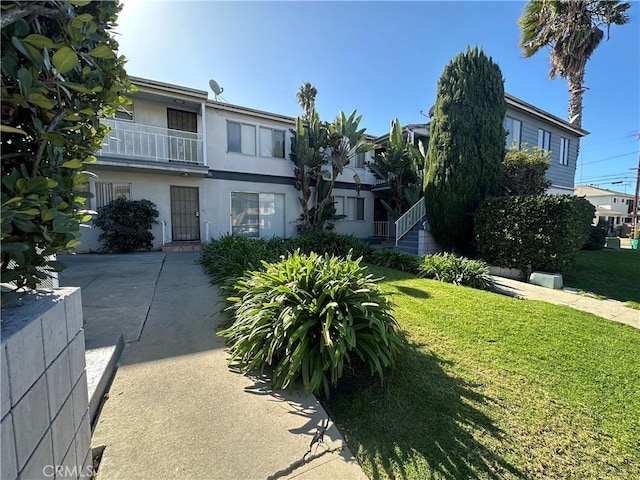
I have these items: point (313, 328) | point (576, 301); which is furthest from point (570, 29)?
point (313, 328)

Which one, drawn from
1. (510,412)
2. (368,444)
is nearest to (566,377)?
(510,412)

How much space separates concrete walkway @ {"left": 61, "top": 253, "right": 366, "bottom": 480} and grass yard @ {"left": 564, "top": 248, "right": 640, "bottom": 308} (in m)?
7.62

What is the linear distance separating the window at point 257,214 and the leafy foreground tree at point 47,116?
36.9 ft

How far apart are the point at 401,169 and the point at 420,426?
12.3 meters

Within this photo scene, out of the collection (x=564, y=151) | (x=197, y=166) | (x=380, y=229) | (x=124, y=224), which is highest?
(x=564, y=151)

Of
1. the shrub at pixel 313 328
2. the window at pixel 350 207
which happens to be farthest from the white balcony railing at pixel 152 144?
the shrub at pixel 313 328

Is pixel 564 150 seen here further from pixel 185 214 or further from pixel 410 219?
pixel 185 214

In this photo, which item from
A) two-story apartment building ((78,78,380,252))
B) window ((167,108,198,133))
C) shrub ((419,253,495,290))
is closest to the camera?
shrub ((419,253,495,290))

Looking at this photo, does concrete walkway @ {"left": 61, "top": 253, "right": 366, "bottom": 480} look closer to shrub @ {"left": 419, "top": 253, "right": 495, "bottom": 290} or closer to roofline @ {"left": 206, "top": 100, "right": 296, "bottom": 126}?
shrub @ {"left": 419, "top": 253, "right": 495, "bottom": 290}

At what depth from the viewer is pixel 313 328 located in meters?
2.92

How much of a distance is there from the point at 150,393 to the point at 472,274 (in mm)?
6811

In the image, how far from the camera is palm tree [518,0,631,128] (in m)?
13.3

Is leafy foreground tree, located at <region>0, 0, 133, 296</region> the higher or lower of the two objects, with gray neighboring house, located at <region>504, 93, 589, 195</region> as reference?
lower

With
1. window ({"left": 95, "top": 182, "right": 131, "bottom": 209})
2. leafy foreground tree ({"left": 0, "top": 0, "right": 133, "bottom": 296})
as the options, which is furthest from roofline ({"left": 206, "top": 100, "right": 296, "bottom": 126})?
leafy foreground tree ({"left": 0, "top": 0, "right": 133, "bottom": 296})
